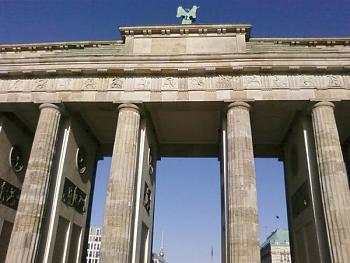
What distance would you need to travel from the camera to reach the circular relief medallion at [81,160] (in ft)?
69.6

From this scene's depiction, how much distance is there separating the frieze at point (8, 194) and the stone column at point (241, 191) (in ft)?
43.9

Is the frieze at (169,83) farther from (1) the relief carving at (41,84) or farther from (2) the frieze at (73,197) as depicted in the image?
(2) the frieze at (73,197)

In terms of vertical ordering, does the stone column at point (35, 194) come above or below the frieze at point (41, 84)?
below

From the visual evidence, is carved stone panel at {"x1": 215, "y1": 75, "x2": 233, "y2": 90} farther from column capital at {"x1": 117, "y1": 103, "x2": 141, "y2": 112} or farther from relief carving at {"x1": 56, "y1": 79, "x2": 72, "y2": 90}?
relief carving at {"x1": 56, "y1": 79, "x2": 72, "y2": 90}

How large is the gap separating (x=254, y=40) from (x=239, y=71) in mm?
4182

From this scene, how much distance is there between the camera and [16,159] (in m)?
21.1

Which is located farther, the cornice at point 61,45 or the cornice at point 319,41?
the cornice at point 61,45

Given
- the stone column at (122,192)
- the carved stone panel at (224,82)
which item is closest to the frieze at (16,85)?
the stone column at (122,192)

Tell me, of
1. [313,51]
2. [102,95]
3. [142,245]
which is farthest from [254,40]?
[142,245]

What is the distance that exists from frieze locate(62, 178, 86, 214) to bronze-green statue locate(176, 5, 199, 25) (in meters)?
13.8

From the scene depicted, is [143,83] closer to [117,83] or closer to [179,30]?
[117,83]

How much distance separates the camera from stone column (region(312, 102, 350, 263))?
14312 mm

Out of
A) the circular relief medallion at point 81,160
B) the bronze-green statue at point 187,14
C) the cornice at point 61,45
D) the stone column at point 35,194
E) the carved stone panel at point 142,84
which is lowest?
the stone column at point 35,194

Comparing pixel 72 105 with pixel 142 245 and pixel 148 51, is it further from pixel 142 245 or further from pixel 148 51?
pixel 142 245
